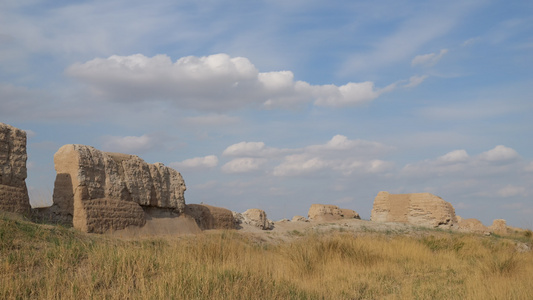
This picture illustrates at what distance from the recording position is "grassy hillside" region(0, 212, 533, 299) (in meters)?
6.14

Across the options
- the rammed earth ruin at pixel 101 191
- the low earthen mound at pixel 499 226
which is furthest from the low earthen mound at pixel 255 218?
the low earthen mound at pixel 499 226

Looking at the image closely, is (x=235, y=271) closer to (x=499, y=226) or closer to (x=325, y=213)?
(x=325, y=213)

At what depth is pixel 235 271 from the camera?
7027 mm

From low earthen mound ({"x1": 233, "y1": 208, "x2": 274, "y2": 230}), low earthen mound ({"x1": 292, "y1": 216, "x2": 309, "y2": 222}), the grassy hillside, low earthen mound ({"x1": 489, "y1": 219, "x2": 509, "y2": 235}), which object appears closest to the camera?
the grassy hillside

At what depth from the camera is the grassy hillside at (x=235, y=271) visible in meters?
6.14

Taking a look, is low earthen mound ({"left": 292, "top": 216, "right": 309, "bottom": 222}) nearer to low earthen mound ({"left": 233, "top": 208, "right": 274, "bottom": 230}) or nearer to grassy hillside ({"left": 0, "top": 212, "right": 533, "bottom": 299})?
low earthen mound ({"left": 233, "top": 208, "right": 274, "bottom": 230})

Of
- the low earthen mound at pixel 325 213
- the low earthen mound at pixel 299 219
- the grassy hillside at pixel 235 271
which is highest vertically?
the low earthen mound at pixel 325 213

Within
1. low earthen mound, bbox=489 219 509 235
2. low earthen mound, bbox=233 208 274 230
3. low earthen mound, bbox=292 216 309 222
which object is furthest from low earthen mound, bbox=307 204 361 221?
low earthen mound, bbox=489 219 509 235

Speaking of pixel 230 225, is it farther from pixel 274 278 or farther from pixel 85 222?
pixel 274 278

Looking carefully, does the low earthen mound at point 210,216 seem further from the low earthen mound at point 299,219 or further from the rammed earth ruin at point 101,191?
the low earthen mound at point 299,219

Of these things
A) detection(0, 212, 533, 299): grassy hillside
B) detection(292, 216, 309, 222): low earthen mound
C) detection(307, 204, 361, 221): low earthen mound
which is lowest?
detection(0, 212, 533, 299): grassy hillside

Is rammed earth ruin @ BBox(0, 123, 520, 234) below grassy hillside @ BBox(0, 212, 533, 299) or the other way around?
the other way around

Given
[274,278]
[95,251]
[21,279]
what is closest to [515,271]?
[274,278]

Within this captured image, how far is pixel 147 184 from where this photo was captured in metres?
15.7
